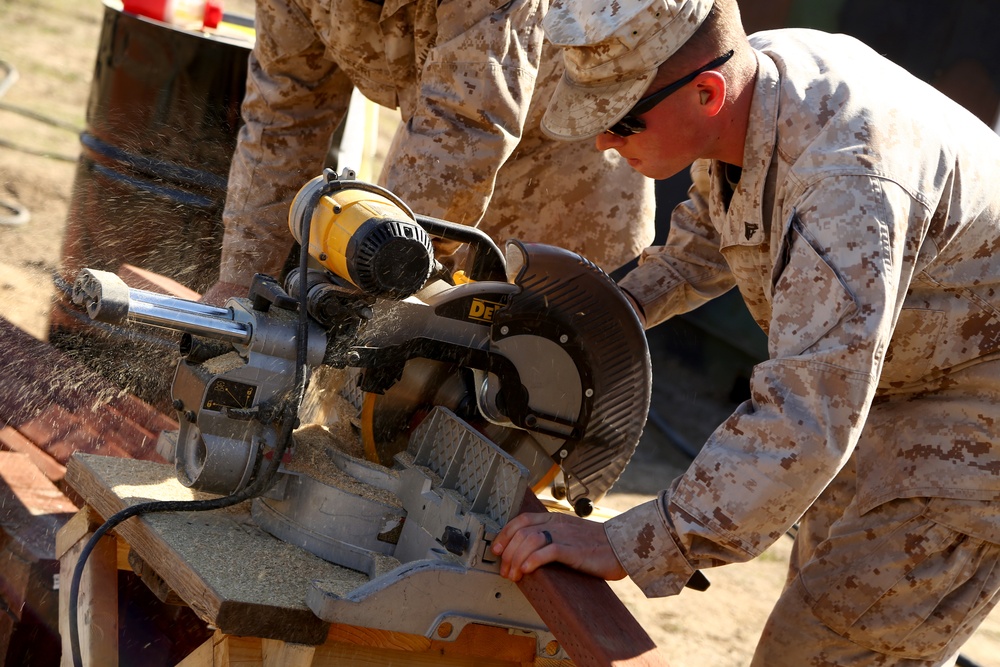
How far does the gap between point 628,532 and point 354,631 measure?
49cm

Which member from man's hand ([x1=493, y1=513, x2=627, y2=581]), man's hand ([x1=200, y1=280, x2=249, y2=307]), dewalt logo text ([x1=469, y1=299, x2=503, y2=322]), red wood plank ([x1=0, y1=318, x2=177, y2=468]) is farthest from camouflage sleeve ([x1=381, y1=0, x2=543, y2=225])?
man's hand ([x1=493, y1=513, x2=627, y2=581])

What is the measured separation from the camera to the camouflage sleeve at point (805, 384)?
1583mm

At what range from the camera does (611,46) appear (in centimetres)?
178

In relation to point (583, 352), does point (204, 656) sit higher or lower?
lower

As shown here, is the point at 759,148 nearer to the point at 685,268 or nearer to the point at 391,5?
the point at 685,268

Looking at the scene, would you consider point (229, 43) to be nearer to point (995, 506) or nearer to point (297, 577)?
point (297, 577)

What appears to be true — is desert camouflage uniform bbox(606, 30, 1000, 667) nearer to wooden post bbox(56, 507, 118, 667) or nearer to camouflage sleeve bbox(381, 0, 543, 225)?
camouflage sleeve bbox(381, 0, 543, 225)

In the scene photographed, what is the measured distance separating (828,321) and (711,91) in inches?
19.2

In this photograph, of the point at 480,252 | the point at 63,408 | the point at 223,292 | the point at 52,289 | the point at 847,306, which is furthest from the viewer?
the point at 52,289

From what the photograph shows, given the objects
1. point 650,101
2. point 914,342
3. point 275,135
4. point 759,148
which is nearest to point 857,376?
point 914,342

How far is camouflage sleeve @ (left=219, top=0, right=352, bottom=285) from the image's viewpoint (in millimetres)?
2965

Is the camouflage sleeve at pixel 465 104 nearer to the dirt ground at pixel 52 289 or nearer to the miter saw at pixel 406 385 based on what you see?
the miter saw at pixel 406 385

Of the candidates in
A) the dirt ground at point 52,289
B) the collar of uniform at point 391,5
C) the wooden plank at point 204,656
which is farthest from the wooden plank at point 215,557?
the collar of uniform at point 391,5

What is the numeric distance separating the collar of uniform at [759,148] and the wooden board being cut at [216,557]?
0.99 meters
